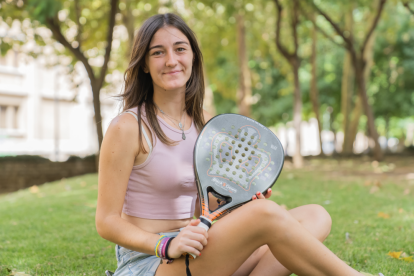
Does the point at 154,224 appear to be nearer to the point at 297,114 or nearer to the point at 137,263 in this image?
the point at 137,263

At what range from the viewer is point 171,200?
199 centimetres

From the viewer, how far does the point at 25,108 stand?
24219 mm

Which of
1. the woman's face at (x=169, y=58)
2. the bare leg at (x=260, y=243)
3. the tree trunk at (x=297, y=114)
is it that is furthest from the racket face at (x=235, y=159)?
the tree trunk at (x=297, y=114)

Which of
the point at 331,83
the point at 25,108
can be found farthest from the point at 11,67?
the point at 331,83

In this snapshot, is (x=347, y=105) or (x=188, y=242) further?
(x=347, y=105)

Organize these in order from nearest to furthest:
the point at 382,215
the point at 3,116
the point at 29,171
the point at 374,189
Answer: the point at 382,215 → the point at 374,189 → the point at 29,171 → the point at 3,116

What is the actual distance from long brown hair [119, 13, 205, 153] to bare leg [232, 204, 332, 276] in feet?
2.34

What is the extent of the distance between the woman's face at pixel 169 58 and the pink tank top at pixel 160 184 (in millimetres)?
226

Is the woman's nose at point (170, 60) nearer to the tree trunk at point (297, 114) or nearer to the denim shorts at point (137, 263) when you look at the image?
the denim shorts at point (137, 263)

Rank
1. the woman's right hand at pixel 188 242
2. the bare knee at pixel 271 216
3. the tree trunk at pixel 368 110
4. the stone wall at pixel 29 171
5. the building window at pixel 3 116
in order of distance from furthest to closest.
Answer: the building window at pixel 3 116
the stone wall at pixel 29 171
the tree trunk at pixel 368 110
the bare knee at pixel 271 216
the woman's right hand at pixel 188 242

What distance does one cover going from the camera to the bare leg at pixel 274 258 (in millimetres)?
1949

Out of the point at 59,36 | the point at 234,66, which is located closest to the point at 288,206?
the point at 59,36

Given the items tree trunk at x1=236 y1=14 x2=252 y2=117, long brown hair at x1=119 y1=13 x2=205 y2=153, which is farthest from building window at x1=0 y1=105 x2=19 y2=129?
long brown hair at x1=119 y1=13 x2=205 y2=153

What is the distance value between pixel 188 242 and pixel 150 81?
0.97m
